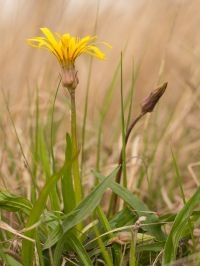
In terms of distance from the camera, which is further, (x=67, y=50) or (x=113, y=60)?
(x=113, y=60)

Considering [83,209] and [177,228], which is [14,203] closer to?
[83,209]

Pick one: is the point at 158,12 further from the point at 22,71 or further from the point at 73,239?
the point at 73,239

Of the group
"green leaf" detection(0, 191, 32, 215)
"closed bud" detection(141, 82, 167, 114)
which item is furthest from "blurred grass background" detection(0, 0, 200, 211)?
"green leaf" detection(0, 191, 32, 215)

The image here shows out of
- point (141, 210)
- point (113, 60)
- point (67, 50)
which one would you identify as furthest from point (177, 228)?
point (113, 60)

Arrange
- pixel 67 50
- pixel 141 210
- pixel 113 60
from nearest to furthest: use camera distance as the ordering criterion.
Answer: pixel 67 50
pixel 141 210
pixel 113 60

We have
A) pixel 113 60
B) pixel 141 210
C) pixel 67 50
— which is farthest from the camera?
pixel 113 60

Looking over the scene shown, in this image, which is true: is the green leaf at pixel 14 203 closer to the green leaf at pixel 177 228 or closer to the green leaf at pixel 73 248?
the green leaf at pixel 73 248
